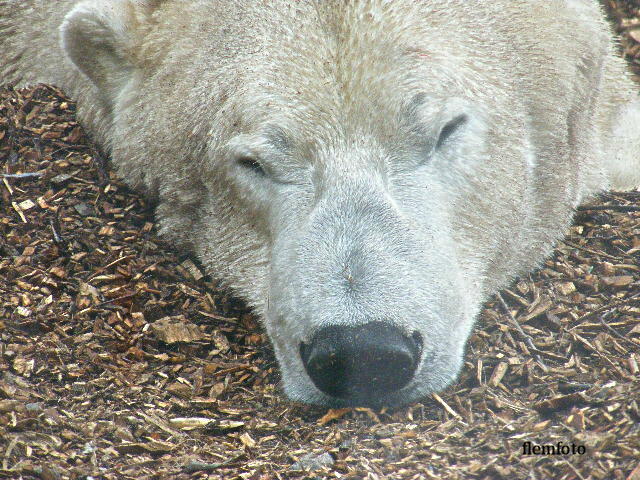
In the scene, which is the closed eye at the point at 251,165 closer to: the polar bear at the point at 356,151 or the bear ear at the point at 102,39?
the polar bear at the point at 356,151

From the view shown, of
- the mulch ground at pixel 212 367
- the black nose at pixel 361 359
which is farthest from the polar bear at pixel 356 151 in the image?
the mulch ground at pixel 212 367

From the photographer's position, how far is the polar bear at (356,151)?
11.5 feet

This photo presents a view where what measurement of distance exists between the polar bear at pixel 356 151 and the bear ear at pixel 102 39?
0.01 m

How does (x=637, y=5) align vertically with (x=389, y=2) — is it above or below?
below

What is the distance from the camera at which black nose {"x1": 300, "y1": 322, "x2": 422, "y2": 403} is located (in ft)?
10.6

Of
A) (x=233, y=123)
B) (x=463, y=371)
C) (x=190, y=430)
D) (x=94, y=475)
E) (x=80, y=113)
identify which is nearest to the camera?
(x=94, y=475)

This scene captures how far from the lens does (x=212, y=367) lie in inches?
156

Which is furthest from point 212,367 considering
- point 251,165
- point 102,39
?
point 102,39

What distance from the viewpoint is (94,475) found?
3.19m

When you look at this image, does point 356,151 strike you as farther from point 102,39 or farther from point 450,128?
point 102,39

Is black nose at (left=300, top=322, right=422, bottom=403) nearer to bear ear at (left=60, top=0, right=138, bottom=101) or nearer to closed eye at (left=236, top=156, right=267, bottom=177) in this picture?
closed eye at (left=236, top=156, right=267, bottom=177)

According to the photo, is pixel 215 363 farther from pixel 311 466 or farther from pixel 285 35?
pixel 285 35

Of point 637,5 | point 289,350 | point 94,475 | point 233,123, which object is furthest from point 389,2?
point 637,5

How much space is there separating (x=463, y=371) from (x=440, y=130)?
112cm
